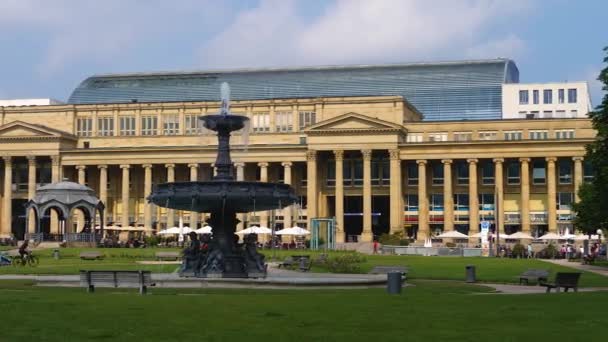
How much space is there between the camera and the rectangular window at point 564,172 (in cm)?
13075

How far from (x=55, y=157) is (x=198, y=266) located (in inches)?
3927

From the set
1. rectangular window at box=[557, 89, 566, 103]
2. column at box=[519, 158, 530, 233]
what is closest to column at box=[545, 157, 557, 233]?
column at box=[519, 158, 530, 233]

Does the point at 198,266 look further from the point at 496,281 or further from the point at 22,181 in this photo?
the point at 22,181

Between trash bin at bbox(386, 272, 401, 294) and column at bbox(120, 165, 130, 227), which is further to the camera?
column at bbox(120, 165, 130, 227)

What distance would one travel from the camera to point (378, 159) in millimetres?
135625

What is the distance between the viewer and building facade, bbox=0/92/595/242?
129 metres

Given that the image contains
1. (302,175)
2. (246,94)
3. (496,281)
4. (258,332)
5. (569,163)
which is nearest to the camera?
(258,332)

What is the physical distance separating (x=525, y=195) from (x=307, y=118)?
30.9m

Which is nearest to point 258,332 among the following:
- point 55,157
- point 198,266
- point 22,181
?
point 198,266

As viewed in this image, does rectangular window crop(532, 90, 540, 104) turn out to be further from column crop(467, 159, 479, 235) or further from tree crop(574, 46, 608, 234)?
tree crop(574, 46, 608, 234)

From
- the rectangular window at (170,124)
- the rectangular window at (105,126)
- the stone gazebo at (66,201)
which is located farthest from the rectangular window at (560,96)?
the stone gazebo at (66,201)

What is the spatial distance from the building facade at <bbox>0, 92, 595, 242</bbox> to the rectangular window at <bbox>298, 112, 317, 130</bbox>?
0.23m

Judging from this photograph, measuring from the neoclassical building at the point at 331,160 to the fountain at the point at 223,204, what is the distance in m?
77.4

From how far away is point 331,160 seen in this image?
13725 cm
